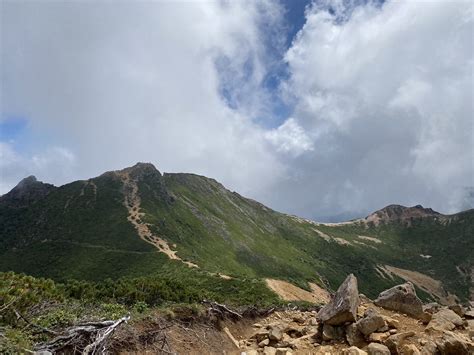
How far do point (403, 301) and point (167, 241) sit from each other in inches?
3250

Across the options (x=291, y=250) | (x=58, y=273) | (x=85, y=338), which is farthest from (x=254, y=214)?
(x=85, y=338)

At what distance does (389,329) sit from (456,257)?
209901 millimetres

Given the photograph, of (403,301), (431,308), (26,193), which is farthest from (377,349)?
(26,193)

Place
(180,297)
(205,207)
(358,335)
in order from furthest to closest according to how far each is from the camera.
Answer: (205,207)
(180,297)
(358,335)

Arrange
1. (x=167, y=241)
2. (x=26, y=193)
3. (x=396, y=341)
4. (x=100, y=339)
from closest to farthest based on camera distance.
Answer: (x=100, y=339) → (x=396, y=341) → (x=167, y=241) → (x=26, y=193)

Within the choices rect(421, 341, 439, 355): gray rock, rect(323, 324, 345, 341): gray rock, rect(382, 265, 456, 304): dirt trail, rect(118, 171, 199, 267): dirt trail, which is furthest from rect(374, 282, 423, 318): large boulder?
rect(382, 265, 456, 304): dirt trail

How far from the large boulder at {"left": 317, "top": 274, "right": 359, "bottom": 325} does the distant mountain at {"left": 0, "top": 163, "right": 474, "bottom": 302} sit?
55.8 meters

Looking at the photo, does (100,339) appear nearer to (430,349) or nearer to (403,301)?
(430,349)

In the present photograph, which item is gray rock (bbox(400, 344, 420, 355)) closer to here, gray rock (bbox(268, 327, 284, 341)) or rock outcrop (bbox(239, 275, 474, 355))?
rock outcrop (bbox(239, 275, 474, 355))

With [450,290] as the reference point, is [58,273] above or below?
below

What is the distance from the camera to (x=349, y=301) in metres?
17.1

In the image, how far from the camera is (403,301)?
1880 cm

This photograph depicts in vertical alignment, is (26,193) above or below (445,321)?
above

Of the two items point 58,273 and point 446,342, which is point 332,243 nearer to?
point 58,273
